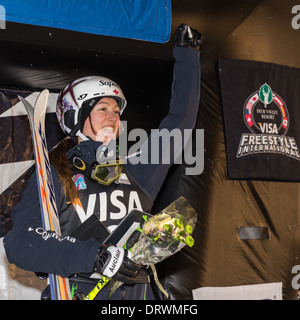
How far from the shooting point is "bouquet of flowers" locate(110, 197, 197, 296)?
179cm

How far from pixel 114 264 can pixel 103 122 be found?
0.79 meters

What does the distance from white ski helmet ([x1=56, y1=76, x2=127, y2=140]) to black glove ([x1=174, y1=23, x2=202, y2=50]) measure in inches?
17.0

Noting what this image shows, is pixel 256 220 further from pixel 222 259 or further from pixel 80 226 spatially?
pixel 80 226

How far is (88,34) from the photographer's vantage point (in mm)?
3254

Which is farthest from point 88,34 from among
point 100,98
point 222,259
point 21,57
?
point 222,259

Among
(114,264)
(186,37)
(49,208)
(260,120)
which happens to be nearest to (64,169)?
(49,208)

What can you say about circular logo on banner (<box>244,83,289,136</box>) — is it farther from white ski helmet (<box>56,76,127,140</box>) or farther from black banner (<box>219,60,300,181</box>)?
white ski helmet (<box>56,76,127,140</box>)

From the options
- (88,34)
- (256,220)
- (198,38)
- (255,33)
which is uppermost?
(255,33)

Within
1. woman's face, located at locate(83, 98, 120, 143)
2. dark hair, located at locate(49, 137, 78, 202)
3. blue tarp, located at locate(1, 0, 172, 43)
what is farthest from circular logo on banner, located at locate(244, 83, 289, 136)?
dark hair, located at locate(49, 137, 78, 202)

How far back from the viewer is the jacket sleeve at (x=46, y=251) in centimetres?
185

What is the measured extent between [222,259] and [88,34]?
1861 millimetres

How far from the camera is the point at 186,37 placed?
2.32 meters

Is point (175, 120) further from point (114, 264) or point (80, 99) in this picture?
point (114, 264)

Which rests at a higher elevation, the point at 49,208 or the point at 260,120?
the point at 260,120
